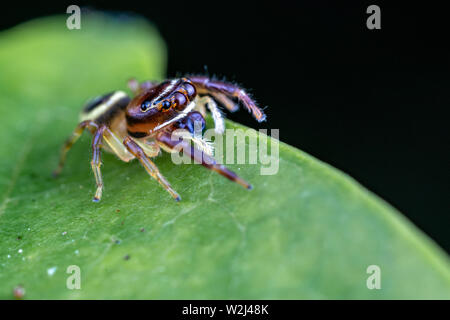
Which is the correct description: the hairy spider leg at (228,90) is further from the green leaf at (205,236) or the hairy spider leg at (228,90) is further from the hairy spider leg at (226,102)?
the green leaf at (205,236)

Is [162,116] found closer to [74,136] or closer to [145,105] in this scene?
[145,105]

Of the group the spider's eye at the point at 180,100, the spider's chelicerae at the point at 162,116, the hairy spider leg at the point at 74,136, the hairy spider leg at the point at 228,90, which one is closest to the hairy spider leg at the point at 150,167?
the spider's chelicerae at the point at 162,116

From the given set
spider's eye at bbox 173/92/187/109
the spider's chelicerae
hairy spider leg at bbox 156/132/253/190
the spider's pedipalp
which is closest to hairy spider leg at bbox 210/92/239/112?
the spider's chelicerae

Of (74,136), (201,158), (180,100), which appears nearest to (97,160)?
(74,136)

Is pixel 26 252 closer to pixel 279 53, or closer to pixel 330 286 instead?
pixel 330 286

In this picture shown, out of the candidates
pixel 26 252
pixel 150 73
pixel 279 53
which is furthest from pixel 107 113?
pixel 279 53

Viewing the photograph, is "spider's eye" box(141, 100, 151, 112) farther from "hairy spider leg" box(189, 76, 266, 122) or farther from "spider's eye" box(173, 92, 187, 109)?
"hairy spider leg" box(189, 76, 266, 122)
